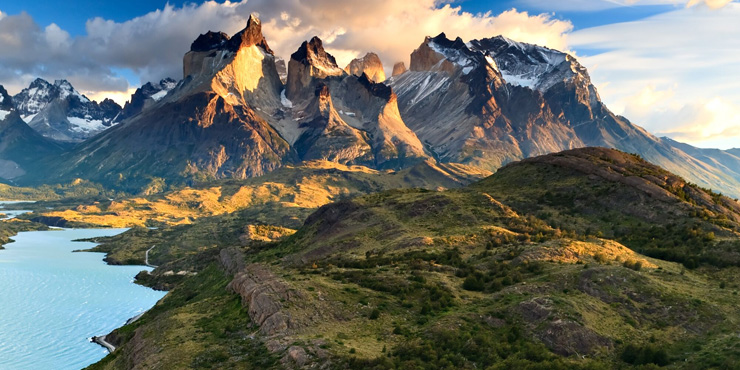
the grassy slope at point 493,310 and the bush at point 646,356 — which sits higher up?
the grassy slope at point 493,310

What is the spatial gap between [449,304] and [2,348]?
12430 cm

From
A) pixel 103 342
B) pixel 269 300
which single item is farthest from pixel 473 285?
pixel 103 342

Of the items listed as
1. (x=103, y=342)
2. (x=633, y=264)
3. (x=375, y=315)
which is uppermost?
(x=633, y=264)

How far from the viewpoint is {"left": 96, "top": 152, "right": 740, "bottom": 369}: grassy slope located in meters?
50.1

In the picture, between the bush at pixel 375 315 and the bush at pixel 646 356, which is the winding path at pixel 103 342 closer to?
the bush at pixel 375 315

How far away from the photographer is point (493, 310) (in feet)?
196

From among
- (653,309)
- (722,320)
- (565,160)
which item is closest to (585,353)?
(653,309)

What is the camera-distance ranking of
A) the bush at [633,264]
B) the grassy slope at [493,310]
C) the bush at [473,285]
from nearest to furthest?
the grassy slope at [493,310] → the bush at [473,285] → the bush at [633,264]

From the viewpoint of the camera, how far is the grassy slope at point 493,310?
5009cm

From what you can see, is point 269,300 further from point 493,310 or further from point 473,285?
point 473,285

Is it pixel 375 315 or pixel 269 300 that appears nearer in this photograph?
pixel 375 315

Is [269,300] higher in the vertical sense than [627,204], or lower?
lower

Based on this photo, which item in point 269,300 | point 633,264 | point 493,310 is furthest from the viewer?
point 633,264

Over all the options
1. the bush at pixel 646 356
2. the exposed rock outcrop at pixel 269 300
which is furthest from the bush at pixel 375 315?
the bush at pixel 646 356
